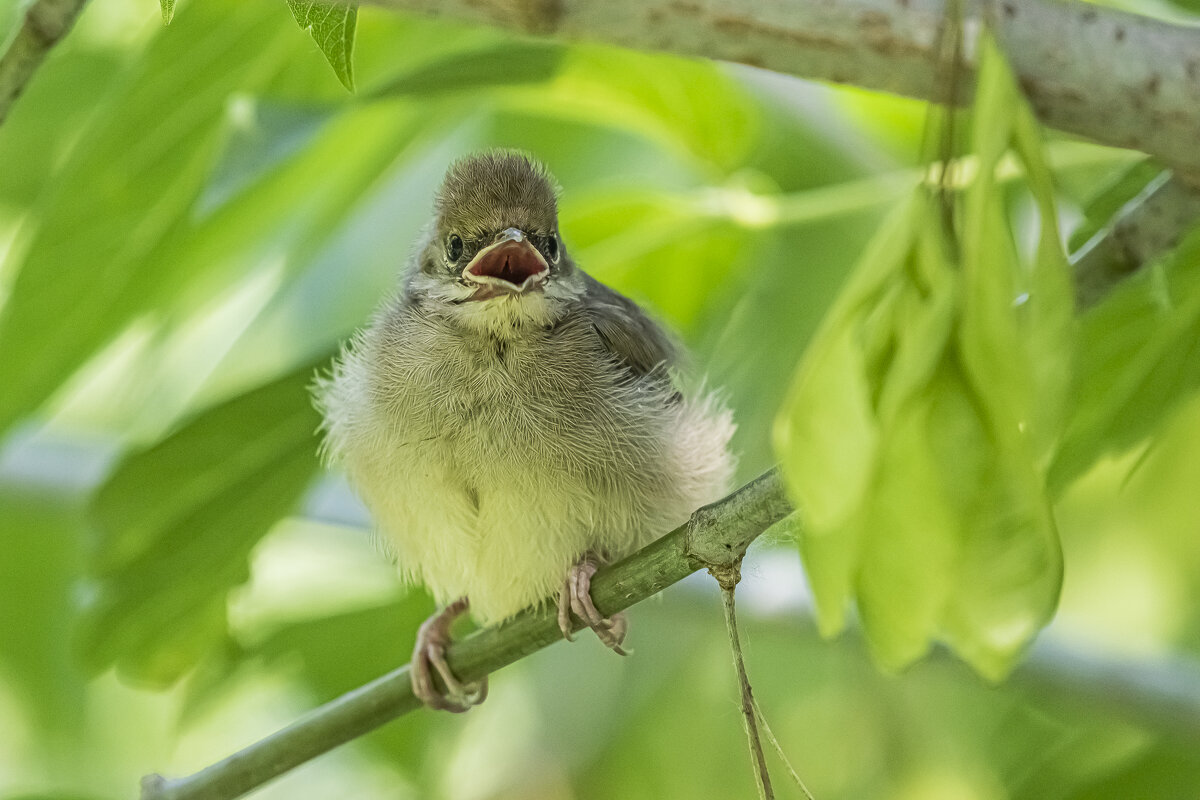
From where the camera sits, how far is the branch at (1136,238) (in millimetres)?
1604

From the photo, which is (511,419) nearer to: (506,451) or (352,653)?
(506,451)

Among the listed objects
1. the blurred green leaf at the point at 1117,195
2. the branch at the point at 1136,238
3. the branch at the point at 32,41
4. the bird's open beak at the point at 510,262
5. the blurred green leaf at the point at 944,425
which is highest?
the bird's open beak at the point at 510,262

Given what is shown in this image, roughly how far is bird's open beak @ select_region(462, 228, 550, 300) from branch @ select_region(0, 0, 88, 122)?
3.29 feet

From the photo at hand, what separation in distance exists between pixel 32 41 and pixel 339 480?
5.21ft

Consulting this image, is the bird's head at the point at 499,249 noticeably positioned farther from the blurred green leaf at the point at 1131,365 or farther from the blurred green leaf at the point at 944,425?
the blurred green leaf at the point at 944,425

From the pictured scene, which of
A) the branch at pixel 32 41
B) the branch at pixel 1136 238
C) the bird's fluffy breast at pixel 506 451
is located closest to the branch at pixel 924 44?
the branch at pixel 1136 238

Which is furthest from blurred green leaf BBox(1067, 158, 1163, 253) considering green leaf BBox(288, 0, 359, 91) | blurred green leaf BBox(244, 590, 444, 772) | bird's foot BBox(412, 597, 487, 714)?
blurred green leaf BBox(244, 590, 444, 772)

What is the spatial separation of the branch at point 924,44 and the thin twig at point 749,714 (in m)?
0.54

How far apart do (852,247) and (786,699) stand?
107 cm

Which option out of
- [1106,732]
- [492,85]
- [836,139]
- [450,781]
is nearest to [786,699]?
[450,781]

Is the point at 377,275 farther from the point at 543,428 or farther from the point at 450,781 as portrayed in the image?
the point at 450,781

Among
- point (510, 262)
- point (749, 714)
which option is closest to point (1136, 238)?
point (749, 714)

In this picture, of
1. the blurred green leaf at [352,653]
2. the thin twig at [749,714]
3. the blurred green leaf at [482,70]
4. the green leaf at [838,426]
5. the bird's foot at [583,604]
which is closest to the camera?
the green leaf at [838,426]

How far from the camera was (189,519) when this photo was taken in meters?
2.22
